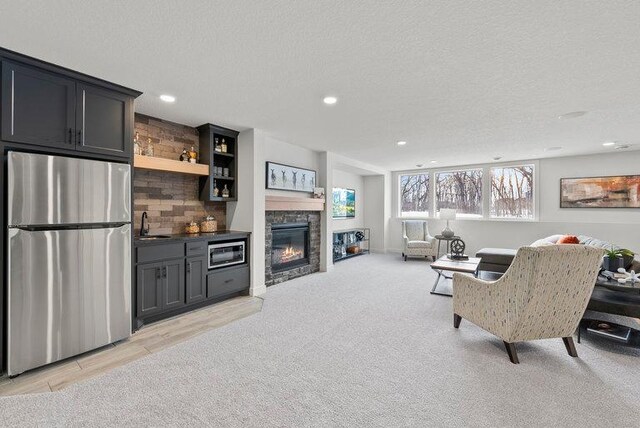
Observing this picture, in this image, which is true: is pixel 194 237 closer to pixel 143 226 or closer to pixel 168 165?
pixel 143 226

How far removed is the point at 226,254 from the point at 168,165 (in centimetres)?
134

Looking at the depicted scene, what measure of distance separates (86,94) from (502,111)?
4290mm

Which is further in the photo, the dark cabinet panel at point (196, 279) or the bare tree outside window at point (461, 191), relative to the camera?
the bare tree outside window at point (461, 191)

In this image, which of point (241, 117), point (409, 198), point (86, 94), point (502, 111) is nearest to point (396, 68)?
point (502, 111)

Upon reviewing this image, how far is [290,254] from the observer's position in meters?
5.17

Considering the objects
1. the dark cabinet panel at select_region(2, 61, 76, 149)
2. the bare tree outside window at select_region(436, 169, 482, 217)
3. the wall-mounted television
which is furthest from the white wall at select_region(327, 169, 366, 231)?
the dark cabinet panel at select_region(2, 61, 76, 149)

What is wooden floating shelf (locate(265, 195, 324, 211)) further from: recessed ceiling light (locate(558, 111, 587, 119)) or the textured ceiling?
recessed ceiling light (locate(558, 111, 587, 119))

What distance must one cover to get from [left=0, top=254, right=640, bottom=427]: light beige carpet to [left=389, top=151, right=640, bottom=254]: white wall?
14.2ft

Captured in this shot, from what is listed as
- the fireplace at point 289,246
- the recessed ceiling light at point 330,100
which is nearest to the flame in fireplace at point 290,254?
the fireplace at point 289,246

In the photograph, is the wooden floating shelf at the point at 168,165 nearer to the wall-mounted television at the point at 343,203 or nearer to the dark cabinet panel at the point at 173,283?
the dark cabinet panel at the point at 173,283

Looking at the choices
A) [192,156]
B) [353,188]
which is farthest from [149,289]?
[353,188]

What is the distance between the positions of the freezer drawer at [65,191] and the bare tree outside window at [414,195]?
7.08 metres

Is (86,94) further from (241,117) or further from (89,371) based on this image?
(89,371)

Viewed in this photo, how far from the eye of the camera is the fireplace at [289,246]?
479 cm
